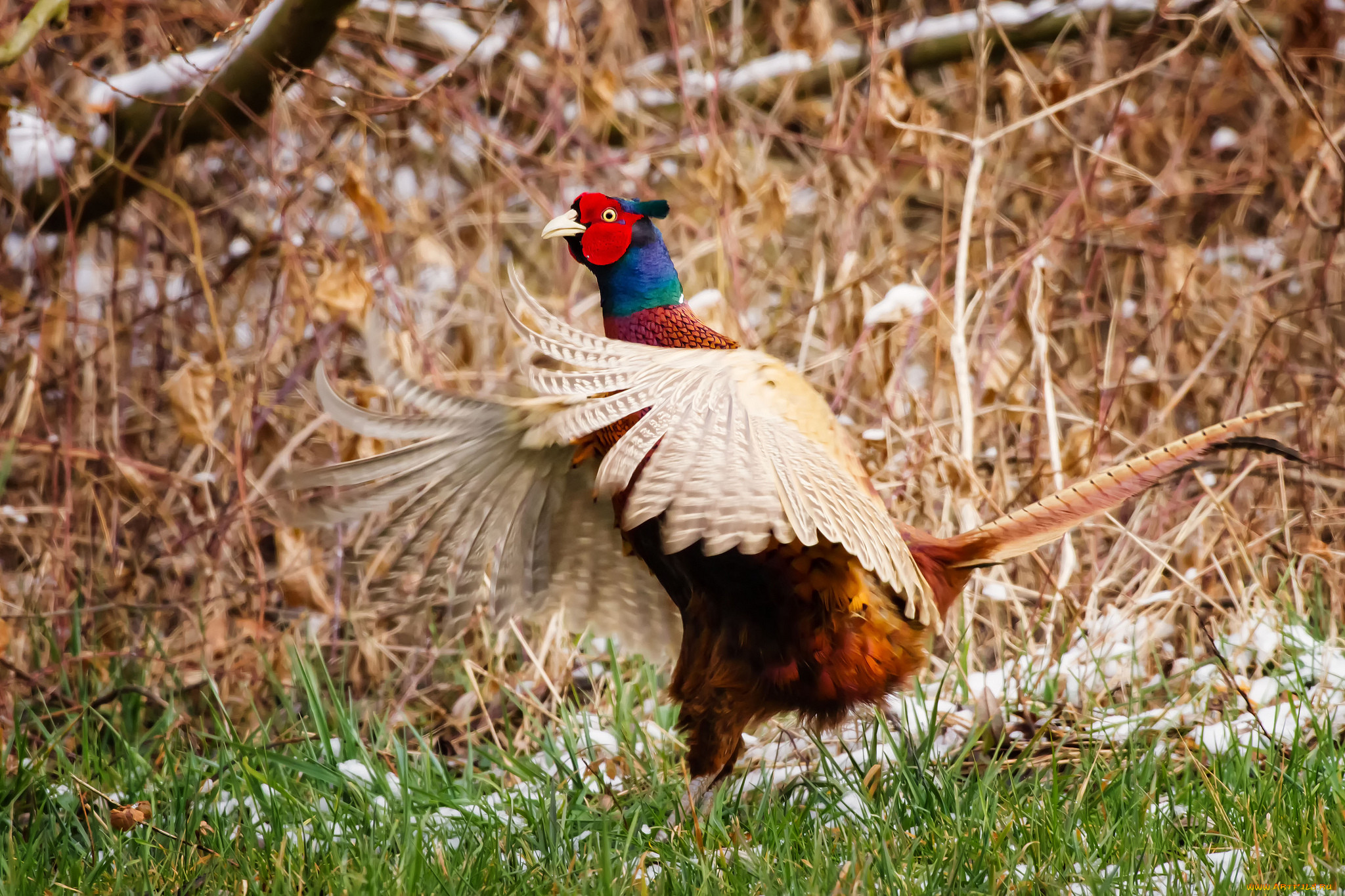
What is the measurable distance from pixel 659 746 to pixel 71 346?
8.22 feet

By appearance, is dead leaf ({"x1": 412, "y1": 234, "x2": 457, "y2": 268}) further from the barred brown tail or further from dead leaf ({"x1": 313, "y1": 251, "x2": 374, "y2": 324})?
the barred brown tail

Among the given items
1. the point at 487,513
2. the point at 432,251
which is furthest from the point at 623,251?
the point at 432,251

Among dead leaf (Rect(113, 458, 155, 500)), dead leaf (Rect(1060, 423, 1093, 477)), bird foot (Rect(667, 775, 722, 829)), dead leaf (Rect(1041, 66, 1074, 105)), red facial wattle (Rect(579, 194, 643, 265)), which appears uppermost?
dead leaf (Rect(1041, 66, 1074, 105))

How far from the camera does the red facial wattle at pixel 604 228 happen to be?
2553mm

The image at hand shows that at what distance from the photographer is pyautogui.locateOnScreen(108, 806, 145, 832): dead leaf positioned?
2.30 m

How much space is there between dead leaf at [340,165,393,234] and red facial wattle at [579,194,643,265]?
3.40 feet

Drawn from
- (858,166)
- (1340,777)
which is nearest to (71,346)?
(858,166)

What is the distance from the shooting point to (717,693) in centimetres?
248

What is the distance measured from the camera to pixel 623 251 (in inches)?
100

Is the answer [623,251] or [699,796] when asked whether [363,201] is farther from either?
[699,796]

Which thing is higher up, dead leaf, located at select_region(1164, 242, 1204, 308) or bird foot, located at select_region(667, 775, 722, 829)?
dead leaf, located at select_region(1164, 242, 1204, 308)

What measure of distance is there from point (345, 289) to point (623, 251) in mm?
1063

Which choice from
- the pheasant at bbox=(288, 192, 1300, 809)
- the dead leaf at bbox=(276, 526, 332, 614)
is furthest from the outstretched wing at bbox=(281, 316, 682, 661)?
the dead leaf at bbox=(276, 526, 332, 614)

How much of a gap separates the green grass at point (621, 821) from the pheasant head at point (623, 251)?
1022mm
